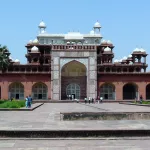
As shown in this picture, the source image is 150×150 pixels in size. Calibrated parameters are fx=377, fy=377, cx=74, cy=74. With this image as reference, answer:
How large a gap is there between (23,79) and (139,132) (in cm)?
3252

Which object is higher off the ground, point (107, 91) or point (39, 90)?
Result: point (39, 90)

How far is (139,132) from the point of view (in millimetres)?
6188

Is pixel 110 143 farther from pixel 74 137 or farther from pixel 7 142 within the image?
pixel 7 142

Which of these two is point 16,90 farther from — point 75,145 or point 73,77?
point 75,145

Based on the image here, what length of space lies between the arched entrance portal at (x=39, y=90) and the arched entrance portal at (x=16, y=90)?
126cm

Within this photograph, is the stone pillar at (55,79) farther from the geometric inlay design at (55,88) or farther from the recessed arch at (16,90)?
the recessed arch at (16,90)

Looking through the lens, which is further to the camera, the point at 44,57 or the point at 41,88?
the point at 44,57

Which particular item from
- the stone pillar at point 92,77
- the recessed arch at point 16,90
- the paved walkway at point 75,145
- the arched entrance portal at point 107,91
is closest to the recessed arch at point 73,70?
the stone pillar at point 92,77

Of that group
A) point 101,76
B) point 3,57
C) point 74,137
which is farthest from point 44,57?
point 74,137

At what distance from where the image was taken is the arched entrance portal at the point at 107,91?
38.8 meters

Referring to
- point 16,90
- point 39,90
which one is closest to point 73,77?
point 39,90

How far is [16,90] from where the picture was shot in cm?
3878

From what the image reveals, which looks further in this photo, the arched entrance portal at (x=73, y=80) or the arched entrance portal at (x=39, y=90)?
the arched entrance portal at (x=39, y=90)

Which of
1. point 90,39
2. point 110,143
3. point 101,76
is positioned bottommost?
point 110,143
